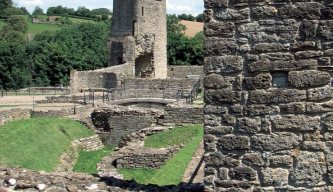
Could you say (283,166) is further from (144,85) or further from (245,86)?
(144,85)

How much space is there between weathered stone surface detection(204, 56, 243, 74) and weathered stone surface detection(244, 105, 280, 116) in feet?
1.25

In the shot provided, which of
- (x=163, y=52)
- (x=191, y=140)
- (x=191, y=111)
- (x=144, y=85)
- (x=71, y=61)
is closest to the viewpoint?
(x=191, y=140)

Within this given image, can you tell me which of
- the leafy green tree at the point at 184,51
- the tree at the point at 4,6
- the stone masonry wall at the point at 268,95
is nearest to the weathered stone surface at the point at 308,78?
the stone masonry wall at the point at 268,95

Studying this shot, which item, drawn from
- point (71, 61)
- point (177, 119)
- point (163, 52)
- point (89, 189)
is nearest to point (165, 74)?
point (163, 52)

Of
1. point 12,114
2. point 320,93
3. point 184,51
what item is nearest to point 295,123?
point 320,93

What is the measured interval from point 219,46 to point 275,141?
1071 mm

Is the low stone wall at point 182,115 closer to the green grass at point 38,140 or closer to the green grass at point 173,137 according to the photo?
the green grass at point 173,137

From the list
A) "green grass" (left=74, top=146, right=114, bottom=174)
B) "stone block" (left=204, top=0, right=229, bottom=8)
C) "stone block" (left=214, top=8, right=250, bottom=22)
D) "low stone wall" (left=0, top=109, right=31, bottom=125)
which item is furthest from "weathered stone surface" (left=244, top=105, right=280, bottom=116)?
"low stone wall" (left=0, top=109, right=31, bottom=125)

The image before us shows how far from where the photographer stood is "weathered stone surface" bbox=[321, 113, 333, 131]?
5434 millimetres

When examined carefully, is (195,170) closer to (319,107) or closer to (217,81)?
(217,81)

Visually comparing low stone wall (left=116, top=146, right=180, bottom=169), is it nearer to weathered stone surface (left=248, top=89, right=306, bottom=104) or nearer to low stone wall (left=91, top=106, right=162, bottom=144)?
low stone wall (left=91, top=106, right=162, bottom=144)

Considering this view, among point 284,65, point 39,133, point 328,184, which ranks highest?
point 284,65

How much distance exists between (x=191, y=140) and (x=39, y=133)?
5269 mm

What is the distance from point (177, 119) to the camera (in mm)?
20984
